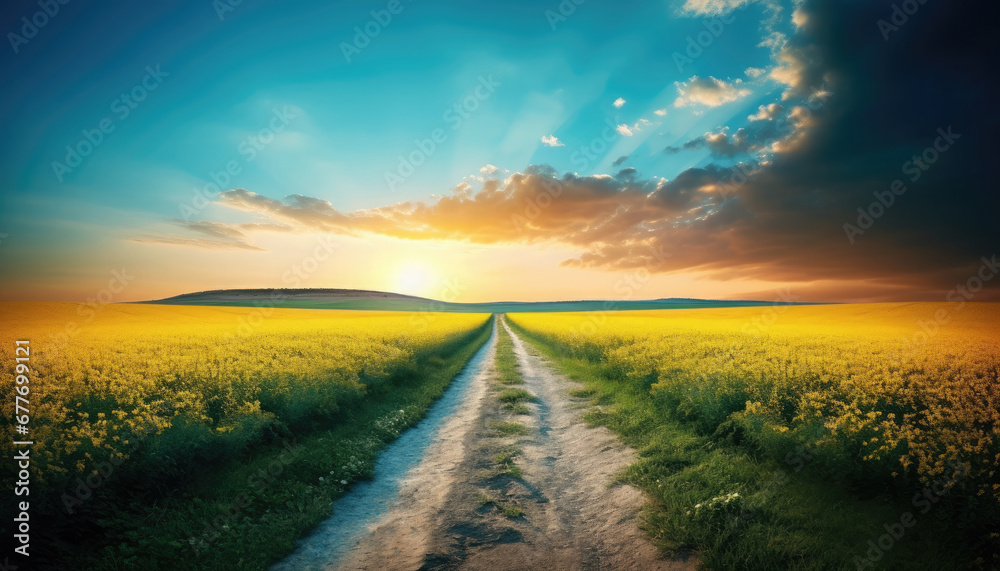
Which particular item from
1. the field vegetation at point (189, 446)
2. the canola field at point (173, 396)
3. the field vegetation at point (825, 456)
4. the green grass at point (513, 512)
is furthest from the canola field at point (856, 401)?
the canola field at point (173, 396)

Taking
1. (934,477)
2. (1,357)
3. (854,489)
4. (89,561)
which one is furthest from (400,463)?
(1,357)

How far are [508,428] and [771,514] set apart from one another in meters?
5.93

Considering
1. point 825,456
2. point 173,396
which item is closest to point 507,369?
point 173,396

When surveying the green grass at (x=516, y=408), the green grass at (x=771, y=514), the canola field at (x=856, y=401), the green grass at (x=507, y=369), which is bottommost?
the green grass at (x=507, y=369)

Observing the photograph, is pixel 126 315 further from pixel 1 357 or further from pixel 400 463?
pixel 400 463

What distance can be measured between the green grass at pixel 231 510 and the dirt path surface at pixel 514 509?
106 centimetres

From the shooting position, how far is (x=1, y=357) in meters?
8.85

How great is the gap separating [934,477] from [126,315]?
4886cm

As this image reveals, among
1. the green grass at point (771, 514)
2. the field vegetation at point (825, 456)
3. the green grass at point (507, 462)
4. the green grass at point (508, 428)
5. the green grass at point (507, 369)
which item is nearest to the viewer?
the green grass at point (771, 514)

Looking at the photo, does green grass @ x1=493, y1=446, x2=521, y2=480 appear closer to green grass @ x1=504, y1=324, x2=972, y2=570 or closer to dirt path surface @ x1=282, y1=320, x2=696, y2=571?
dirt path surface @ x1=282, y1=320, x2=696, y2=571

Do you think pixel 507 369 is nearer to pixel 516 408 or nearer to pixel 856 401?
pixel 516 408

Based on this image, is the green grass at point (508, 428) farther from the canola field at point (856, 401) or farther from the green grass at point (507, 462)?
the canola field at point (856, 401)

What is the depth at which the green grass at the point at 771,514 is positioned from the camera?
4195 millimetres

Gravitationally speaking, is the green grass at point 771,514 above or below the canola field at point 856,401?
below
